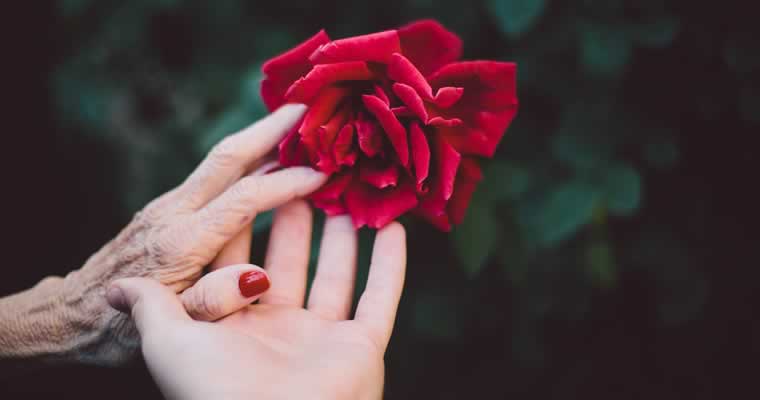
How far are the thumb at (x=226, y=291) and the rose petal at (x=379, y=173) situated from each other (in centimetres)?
29

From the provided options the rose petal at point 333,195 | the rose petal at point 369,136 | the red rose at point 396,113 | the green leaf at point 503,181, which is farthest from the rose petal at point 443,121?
the green leaf at point 503,181

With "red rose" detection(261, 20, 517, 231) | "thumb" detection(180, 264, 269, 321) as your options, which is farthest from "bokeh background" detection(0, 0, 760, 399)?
"thumb" detection(180, 264, 269, 321)

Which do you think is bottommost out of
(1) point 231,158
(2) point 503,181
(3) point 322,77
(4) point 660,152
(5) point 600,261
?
(5) point 600,261

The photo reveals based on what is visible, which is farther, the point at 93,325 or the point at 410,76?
the point at 93,325

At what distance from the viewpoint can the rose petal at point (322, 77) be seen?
95cm

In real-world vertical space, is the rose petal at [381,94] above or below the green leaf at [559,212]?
above

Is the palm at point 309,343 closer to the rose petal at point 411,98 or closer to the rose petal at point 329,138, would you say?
the rose petal at point 329,138

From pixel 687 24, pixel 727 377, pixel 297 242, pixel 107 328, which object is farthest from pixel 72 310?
pixel 727 377

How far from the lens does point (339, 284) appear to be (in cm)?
123

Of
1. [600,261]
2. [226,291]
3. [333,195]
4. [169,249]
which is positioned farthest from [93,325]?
[600,261]

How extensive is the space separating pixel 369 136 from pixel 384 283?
331 mm

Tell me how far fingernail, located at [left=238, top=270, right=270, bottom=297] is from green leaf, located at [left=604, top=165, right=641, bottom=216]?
87cm

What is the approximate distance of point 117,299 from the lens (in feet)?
3.57

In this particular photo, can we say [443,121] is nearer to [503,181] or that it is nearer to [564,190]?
[503,181]
